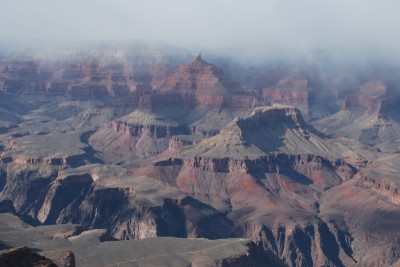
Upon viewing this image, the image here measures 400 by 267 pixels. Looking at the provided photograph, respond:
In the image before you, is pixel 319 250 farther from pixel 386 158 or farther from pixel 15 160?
pixel 15 160

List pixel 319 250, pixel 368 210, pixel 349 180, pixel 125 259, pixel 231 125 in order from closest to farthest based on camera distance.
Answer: pixel 125 259 < pixel 319 250 < pixel 368 210 < pixel 349 180 < pixel 231 125

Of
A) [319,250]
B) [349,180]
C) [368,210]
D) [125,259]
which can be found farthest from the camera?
[349,180]

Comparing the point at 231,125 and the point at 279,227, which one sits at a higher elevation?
the point at 231,125

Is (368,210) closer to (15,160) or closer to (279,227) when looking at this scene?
(279,227)

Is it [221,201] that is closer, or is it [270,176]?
[221,201]

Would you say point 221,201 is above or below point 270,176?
below

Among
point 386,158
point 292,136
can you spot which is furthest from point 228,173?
point 386,158

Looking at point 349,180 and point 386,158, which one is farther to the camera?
point 386,158

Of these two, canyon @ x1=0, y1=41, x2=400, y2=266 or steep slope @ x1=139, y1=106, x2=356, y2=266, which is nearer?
canyon @ x1=0, y1=41, x2=400, y2=266

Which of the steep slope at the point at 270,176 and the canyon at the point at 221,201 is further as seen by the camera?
the steep slope at the point at 270,176
